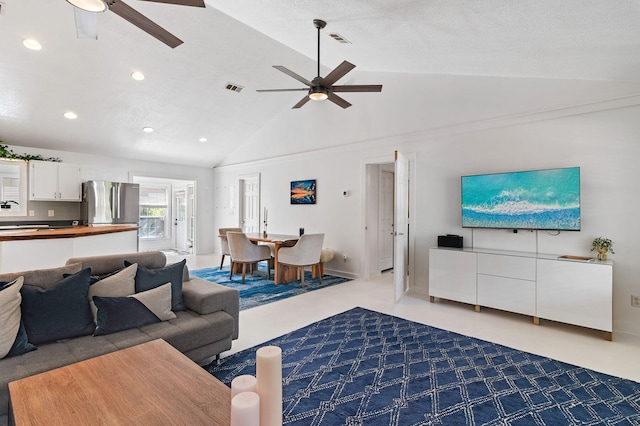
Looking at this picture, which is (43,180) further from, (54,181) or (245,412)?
(245,412)

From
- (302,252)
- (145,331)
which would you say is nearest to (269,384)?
(145,331)

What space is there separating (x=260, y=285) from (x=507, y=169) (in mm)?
4072

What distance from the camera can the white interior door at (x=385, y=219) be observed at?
6266 millimetres

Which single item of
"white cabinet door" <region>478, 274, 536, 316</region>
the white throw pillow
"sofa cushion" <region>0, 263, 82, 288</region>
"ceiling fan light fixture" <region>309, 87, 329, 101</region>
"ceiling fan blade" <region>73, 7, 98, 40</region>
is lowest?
"white cabinet door" <region>478, 274, 536, 316</region>

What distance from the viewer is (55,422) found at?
1124mm

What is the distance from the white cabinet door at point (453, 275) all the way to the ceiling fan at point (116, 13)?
12.7 ft

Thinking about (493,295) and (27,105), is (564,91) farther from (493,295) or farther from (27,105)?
(27,105)

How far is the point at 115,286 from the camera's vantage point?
2.33 meters

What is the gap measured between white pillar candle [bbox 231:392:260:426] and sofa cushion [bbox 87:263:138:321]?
1.88 metres

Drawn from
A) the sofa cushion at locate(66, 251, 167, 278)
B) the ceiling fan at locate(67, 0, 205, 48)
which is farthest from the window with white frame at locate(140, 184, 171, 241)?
the ceiling fan at locate(67, 0, 205, 48)

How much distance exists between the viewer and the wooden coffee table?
1.15 meters

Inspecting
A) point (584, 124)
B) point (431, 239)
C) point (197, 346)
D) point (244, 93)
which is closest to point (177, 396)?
point (197, 346)

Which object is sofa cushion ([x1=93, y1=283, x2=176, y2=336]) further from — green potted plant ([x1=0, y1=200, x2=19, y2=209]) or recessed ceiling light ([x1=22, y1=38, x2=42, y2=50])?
green potted plant ([x1=0, y1=200, x2=19, y2=209])

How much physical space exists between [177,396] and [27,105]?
593 cm
